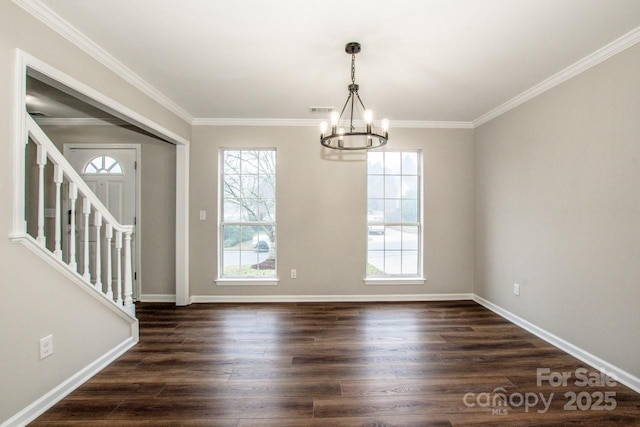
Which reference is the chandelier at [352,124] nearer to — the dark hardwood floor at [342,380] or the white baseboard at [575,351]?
the dark hardwood floor at [342,380]

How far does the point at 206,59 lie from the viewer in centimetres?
246

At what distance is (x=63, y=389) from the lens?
2004 mm

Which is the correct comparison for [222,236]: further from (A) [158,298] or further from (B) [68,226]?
(B) [68,226]

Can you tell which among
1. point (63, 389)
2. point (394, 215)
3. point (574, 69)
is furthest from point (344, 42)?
point (63, 389)

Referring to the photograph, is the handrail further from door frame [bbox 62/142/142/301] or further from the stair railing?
door frame [bbox 62/142/142/301]

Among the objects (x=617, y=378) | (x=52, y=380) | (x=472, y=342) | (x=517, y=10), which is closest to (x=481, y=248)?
(x=472, y=342)

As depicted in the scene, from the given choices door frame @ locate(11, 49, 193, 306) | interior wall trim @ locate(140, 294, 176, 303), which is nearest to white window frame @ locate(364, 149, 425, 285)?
door frame @ locate(11, 49, 193, 306)

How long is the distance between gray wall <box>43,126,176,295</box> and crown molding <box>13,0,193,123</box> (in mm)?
994

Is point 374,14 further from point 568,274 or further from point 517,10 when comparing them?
point 568,274

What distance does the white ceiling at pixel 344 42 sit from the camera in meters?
1.85

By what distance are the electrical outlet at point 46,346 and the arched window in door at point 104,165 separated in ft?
8.96

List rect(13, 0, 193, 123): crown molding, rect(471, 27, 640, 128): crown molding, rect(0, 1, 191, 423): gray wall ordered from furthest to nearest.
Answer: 1. rect(471, 27, 640, 128): crown molding
2. rect(13, 0, 193, 123): crown molding
3. rect(0, 1, 191, 423): gray wall

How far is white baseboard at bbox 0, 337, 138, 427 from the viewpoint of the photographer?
1.72 metres

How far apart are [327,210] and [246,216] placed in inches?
46.2
